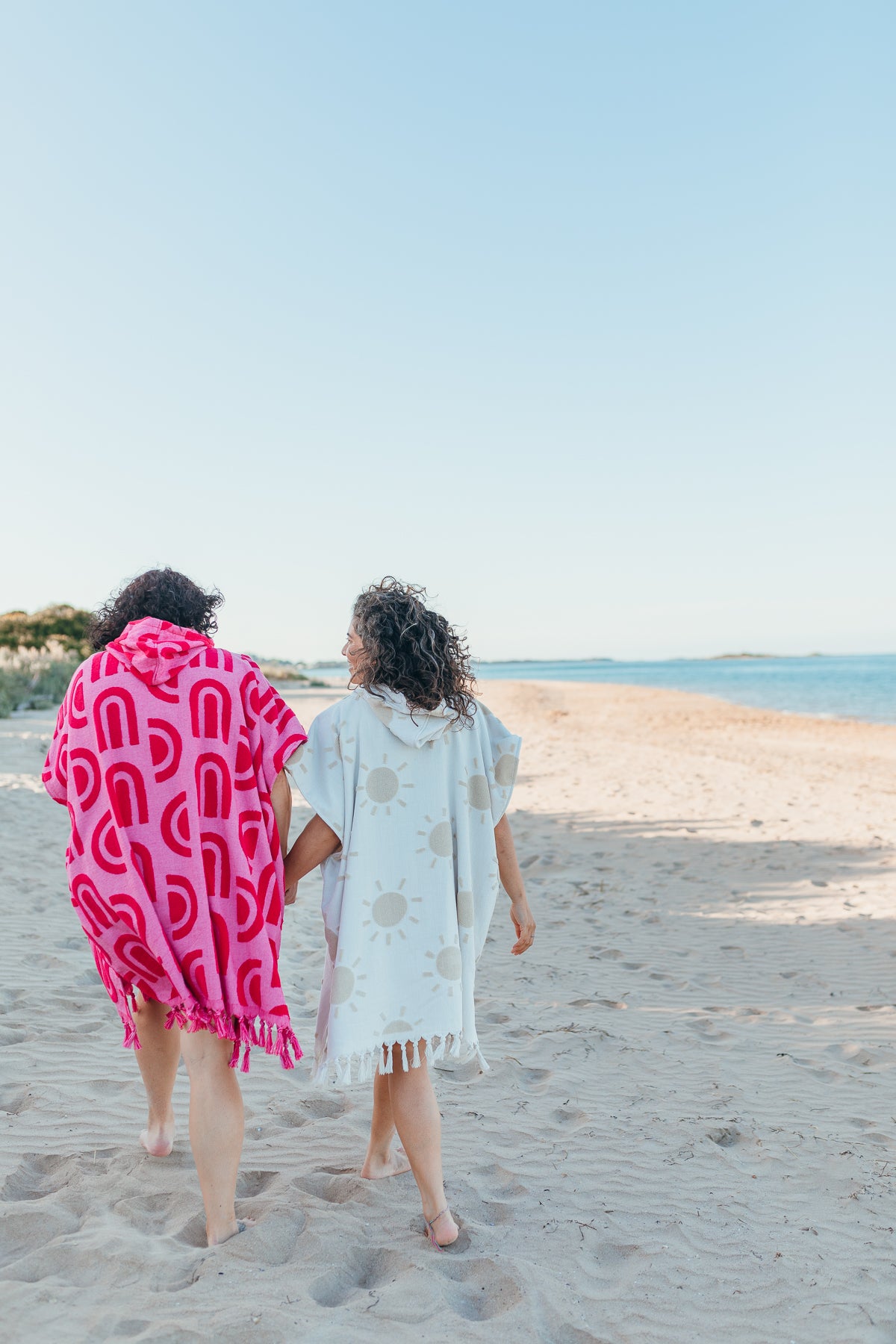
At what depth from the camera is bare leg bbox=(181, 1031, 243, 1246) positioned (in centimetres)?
238

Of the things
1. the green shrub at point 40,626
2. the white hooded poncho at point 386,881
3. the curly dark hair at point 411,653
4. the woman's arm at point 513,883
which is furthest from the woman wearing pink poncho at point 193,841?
the green shrub at point 40,626

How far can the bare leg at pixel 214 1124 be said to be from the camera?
7.81 feet

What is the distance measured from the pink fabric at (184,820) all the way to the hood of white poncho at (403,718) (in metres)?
0.22

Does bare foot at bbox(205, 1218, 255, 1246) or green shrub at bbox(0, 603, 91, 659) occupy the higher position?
green shrub at bbox(0, 603, 91, 659)

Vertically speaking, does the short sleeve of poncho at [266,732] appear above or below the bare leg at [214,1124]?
above

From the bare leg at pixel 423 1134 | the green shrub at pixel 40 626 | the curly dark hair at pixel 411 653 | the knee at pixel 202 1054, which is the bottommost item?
the bare leg at pixel 423 1134

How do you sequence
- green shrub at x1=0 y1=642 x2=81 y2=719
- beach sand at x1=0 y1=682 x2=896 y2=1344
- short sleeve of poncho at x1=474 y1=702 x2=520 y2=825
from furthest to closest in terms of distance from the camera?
green shrub at x1=0 y1=642 x2=81 y2=719 < short sleeve of poncho at x1=474 y1=702 x2=520 y2=825 < beach sand at x1=0 y1=682 x2=896 y2=1344

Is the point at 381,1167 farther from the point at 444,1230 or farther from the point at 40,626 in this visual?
the point at 40,626

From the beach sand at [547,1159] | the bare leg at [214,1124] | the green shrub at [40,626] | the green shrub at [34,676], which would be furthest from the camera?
the green shrub at [40,626]

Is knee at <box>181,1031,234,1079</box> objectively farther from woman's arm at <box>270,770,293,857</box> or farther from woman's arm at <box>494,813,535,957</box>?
woman's arm at <box>494,813,535,957</box>

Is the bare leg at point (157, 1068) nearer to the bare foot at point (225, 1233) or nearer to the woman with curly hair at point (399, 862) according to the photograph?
the bare foot at point (225, 1233)

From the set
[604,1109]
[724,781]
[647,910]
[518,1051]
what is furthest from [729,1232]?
[724,781]

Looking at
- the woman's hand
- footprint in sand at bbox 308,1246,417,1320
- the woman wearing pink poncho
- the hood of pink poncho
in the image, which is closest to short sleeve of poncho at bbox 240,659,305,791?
the woman wearing pink poncho

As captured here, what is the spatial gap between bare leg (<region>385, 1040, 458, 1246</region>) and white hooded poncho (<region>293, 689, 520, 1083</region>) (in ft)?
0.22
